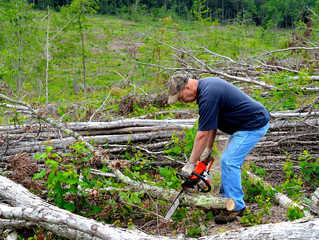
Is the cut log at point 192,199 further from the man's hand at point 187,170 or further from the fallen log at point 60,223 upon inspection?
the fallen log at point 60,223

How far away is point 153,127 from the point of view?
584 cm

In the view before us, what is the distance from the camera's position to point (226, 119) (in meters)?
3.53

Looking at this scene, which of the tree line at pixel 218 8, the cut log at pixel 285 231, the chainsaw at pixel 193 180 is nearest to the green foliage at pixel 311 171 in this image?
the chainsaw at pixel 193 180

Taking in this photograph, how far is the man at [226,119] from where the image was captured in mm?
3244

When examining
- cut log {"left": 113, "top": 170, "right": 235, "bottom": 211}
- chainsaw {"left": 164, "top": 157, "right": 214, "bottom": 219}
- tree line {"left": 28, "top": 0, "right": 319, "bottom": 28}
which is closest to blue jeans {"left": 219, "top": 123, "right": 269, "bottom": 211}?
cut log {"left": 113, "top": 170, "right": 235, "bottom": 211}

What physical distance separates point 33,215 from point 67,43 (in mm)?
11129

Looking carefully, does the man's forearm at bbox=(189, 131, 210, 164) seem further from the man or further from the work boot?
the work boot

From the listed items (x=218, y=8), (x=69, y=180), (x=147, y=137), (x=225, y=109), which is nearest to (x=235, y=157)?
(x=225, y=109)

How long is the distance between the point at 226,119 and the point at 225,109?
0.16 meters

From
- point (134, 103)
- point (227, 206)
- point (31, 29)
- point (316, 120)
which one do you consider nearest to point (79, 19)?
point (31, 29)

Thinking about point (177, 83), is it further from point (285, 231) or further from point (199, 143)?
point (285, 231)

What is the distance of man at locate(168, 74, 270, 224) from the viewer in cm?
324

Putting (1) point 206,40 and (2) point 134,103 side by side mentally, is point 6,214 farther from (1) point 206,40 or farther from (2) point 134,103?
(1) point 206,40

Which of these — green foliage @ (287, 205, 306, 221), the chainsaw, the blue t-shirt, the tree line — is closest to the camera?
green foliage @ (287, 205, 306, 221)
